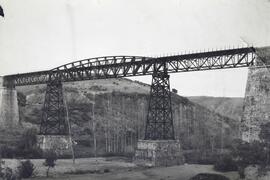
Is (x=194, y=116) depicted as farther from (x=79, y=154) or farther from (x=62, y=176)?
(x=62, y=176)

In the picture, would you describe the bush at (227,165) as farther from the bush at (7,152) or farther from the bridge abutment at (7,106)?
the bridge abutment at (7,106)

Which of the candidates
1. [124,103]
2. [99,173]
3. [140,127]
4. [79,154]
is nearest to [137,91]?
[124,103]

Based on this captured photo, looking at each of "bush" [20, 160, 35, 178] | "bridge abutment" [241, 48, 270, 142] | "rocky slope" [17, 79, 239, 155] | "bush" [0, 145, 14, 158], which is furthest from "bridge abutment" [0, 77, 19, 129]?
"bridge abutment" [241, 48, 270, 142]

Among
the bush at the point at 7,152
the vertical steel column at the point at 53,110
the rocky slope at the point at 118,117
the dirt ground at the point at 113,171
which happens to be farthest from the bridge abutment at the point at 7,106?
the dirt ground at the point at 113,171

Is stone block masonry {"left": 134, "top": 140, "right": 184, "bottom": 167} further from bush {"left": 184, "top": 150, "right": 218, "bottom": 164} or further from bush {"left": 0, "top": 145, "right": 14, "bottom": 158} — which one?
bush {"left": 0, "top": 145, "right": 14, "bottom": 158}

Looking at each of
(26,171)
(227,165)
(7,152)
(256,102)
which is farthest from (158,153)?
(7,152)

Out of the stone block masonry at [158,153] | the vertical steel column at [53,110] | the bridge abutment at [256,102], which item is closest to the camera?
the bridge abutment at [256,102]

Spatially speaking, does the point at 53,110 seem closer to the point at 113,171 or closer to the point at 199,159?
the point at 113,171
